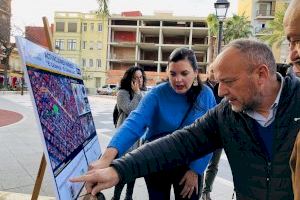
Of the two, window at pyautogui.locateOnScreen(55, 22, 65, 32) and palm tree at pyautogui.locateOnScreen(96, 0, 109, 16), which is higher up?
window at pyautogui.locateOnScreen(55, 22, 65, 32)

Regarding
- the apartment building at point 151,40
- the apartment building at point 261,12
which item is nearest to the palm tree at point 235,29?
the apartment building at point 261,12

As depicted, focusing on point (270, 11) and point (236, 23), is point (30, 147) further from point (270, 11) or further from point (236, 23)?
point (270, 11)

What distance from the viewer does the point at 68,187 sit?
5.75 ft

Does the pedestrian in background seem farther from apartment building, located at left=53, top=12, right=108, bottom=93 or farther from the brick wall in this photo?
the brick wall

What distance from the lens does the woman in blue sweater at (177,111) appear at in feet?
8.50

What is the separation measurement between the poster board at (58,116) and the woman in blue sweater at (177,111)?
0.43 m

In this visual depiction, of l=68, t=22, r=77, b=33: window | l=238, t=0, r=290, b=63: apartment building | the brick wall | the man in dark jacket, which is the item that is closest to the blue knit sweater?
the man in dark jacket

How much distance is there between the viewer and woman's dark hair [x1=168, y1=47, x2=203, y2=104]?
2598mm

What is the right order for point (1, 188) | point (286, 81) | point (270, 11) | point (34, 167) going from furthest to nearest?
point (270, 11)
point (34, 167)
point (1, 188)
point (286, 81)

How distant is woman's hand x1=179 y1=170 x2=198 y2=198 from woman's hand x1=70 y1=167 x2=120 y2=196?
0.99 metres

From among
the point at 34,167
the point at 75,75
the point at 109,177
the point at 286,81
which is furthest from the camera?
the point at 34,167

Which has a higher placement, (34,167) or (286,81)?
(286,81)

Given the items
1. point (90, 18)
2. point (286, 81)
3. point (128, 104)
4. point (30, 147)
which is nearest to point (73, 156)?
point (286, 81)

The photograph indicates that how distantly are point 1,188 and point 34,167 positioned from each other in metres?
1.41
